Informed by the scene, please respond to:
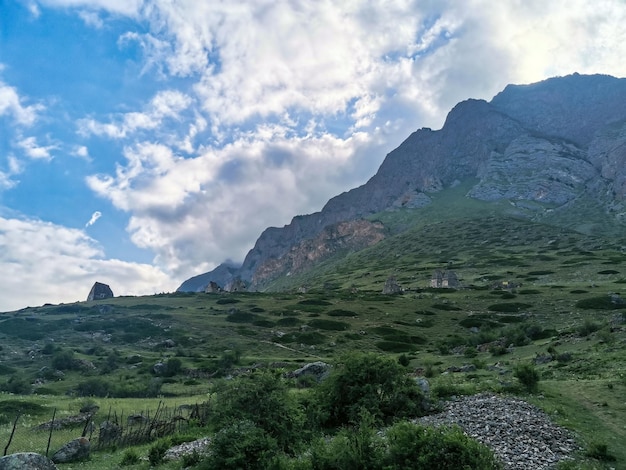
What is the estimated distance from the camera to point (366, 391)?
23250 millimetres

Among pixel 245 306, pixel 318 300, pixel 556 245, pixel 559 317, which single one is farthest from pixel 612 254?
pixel 245 306

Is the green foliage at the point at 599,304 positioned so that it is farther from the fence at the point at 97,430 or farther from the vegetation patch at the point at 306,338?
the fence at the point at 97,430

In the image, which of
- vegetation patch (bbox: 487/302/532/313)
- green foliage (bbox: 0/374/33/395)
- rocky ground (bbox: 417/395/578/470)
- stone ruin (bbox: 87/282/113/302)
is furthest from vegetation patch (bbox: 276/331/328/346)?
stone ruin (bbox: 87/282/113/302)

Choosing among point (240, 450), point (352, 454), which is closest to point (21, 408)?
point (240, 450)

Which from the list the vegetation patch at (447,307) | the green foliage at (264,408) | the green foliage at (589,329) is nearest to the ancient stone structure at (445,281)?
the vegetation patch at (447,307)

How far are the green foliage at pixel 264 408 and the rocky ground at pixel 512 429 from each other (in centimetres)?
604

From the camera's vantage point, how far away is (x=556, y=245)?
503ft

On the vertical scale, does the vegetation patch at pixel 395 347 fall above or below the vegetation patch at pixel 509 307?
below

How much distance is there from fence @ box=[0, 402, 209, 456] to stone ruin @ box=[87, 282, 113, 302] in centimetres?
15812

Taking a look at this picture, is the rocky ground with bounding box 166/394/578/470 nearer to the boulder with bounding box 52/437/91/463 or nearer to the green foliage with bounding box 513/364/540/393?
the green foliage with bounding box 513/364/540/393

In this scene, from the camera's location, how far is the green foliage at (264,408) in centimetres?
1900

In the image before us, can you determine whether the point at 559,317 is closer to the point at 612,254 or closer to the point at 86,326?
the point at 612,254

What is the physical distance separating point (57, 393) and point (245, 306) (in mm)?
64871

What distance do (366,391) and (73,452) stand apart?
48.8 ft
